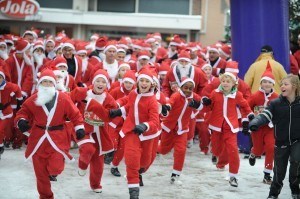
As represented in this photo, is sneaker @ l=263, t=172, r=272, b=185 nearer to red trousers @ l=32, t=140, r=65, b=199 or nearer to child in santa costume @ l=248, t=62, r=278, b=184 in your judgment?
child in santa costume @ l=248, t=62, r=278, b=184

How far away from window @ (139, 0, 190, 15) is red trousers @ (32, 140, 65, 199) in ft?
71.5

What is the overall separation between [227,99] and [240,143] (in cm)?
289

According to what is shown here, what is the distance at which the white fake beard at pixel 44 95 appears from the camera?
668cm

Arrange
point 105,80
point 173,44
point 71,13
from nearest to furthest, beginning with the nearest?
point 105,80 → point 173,44 → point 71,13

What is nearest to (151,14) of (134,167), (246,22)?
(246,22)

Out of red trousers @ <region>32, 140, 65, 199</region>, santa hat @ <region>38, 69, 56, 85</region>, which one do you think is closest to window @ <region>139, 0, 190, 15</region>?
santa hat @ <region>38, 69, 56, 85</region>

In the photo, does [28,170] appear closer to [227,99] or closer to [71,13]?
[227,99]

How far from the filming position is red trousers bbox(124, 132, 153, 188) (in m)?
7.05

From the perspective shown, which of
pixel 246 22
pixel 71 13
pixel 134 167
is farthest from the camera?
pixel 71 13

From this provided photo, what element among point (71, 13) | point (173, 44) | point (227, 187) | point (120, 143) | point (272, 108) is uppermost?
point (71, 13)

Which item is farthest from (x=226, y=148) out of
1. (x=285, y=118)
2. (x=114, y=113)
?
(x=114, y=113)

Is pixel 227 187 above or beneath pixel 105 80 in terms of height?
beneath

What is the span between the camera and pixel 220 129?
8.56 meters

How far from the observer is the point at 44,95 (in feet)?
22.1
